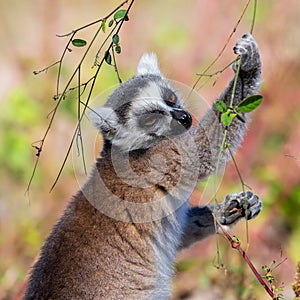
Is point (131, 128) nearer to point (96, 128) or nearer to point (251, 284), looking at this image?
point (96, 128)

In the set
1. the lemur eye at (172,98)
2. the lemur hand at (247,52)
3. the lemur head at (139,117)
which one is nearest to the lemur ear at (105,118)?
the lemur head at (139,117)

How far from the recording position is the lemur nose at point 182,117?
4.98 meters

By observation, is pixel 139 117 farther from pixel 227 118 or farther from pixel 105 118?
pixel 227 118

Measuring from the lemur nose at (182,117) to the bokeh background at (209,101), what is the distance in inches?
36.4

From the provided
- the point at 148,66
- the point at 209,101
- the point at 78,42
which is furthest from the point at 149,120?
the point at 209,101

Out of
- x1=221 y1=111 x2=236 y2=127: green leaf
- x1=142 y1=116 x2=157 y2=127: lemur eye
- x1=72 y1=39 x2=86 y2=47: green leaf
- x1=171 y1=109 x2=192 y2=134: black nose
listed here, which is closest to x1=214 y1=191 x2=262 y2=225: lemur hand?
x1=171 y1=109 x2=192 y2=134: black nose

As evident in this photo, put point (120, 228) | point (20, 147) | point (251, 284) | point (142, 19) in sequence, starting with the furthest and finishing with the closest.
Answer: point (142, 19) → point (20, 147) → point (251, 284) → point (120, 228)

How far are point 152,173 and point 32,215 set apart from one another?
4094mm

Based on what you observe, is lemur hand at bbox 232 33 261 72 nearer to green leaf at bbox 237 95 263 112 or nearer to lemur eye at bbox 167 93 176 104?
lemur eye at bbox 167 93 176 104

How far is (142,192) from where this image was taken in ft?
16.7

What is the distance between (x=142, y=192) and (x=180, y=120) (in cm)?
55

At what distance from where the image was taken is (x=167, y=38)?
432 inches

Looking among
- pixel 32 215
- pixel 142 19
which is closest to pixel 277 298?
pixel 32 215

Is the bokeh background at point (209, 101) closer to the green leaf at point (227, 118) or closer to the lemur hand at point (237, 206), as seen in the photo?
the lemur hand at point (237, 206)
